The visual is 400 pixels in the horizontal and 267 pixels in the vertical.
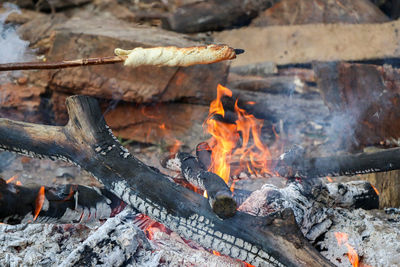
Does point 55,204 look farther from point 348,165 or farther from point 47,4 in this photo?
A: point 47,4

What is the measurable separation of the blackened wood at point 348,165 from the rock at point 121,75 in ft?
7.99

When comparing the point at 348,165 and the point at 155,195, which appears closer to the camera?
the point at 155,195

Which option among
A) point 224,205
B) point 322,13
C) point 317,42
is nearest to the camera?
point 224,205

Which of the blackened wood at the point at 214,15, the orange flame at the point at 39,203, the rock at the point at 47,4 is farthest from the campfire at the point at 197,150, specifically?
the rock at the point at 47,4

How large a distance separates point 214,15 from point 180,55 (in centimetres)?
597

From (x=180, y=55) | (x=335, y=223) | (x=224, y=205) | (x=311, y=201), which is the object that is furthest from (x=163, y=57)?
(x=335, y=223)

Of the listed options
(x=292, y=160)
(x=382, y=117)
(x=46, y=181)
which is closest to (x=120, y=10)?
(x=46, y=181)

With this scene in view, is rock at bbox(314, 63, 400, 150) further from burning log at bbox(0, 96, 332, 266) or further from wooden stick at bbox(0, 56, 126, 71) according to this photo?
wooden stick at bbox(0, 56, 126, 71)

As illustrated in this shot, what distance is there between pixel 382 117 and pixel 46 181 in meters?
3.70

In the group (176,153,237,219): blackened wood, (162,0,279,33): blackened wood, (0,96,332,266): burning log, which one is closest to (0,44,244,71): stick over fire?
(0,96,332,266): burning log

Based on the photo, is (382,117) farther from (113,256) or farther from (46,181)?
(46,181)

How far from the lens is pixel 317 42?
6.93 meters

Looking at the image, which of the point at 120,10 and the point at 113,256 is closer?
the point at 113,256

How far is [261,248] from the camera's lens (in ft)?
5.73
